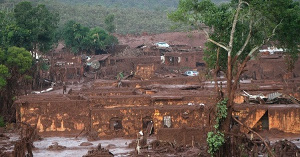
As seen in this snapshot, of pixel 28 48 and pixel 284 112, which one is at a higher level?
pixel 28 48

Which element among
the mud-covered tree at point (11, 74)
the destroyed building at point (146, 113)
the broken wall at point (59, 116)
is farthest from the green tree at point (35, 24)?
the broken wall at point (59, 116)

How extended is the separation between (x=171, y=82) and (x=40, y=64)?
45.2 feet

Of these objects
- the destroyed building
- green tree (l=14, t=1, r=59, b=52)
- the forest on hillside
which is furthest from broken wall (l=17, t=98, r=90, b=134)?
the forest on hillside

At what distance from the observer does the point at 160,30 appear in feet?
314

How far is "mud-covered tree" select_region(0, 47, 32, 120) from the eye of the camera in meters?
35.1

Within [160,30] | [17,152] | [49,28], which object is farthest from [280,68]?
[160,30]

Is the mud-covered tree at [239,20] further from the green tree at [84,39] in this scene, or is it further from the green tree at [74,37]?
the green tree at [74,37]

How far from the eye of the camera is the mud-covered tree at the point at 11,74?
35.1 m

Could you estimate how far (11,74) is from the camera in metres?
38.4

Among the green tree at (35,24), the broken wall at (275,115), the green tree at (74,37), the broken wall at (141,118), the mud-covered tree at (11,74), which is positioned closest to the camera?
the broken wall at (275,115)

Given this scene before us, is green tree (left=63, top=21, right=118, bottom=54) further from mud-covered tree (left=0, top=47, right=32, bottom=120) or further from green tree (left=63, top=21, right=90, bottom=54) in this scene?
mud-covered tree (left=0, top=47, right=32, bottom=120)

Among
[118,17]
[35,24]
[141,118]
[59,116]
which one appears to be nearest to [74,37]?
[35,24]

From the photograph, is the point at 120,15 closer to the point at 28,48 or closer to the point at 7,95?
the point at 28,48

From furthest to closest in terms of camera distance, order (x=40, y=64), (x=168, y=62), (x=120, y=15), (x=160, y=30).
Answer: (x=120, y=15) → (x=160, y=30) → (x=168, y=62) → (x=40, y=64)
